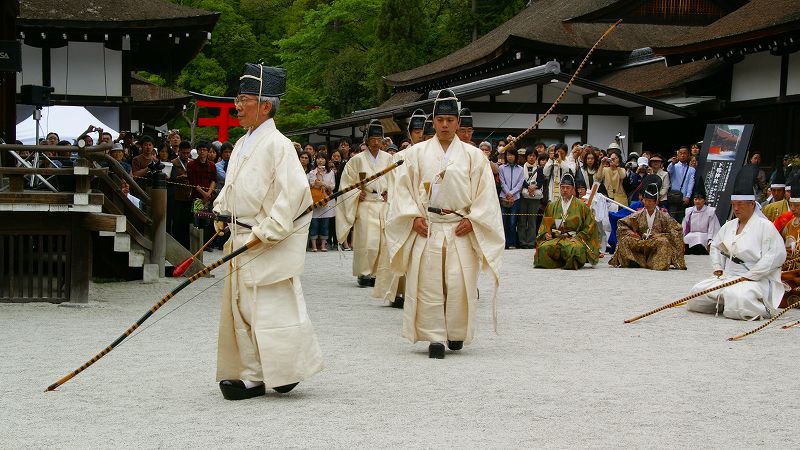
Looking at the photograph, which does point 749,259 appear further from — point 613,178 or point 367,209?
point 613,178

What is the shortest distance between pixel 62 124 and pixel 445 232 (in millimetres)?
10821

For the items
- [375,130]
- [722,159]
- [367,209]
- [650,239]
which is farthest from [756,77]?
[367,209]

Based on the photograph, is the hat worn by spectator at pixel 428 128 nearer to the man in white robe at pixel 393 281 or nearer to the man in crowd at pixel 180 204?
the man in white robe at pixel 393 281

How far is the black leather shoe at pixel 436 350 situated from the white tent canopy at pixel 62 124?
10331 mm

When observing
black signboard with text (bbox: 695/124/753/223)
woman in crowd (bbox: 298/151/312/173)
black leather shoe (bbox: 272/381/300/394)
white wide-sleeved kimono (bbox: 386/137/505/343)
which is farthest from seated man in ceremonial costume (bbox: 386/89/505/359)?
black signboard with text (bbox: 695/124/753/223)

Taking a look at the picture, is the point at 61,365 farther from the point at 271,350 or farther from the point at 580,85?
the point at 580,85

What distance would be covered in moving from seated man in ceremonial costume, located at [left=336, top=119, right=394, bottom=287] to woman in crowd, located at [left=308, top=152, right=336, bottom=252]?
3.25m

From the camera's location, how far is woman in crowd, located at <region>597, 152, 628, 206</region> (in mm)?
16953

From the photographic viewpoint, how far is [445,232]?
7.60 metres

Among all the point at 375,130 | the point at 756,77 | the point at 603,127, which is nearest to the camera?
the point at 375,130

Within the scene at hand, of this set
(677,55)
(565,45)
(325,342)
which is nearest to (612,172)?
(677,55)

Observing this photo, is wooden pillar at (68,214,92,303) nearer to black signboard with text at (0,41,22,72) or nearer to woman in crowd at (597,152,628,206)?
black signboard with text at (0,41,22,72)

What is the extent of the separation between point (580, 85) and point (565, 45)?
6.88 feet

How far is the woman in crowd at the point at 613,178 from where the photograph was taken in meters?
17.0
